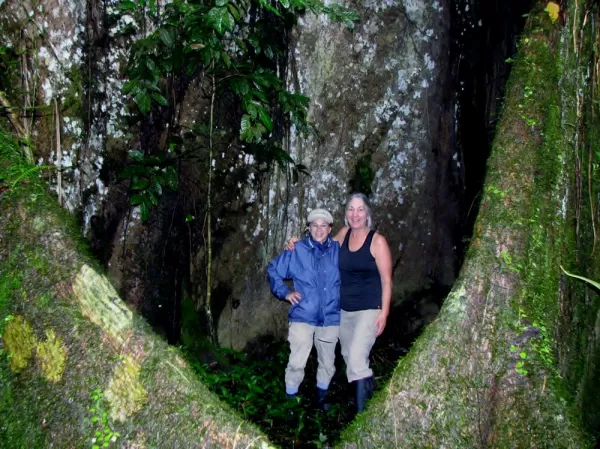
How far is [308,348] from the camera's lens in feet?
13.4

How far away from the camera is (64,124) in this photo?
390cm

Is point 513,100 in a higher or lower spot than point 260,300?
higher

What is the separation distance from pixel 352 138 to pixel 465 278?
2.81 meters

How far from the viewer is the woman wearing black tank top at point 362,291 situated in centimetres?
375

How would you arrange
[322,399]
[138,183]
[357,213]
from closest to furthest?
[357,213] → [138,183] → [322,399]

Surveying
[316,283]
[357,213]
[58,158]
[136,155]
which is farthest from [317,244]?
[58,158]

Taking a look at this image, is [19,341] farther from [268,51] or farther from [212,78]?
[268,51]

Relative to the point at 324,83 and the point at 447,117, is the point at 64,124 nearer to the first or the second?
the point at 324,83

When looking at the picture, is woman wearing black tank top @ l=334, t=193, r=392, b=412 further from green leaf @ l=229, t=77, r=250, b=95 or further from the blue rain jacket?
green leaf @ l=229, t=77, r=250, b=95

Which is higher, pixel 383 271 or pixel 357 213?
pixel 357 213

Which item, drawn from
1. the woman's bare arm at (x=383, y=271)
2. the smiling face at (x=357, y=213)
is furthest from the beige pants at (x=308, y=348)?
the smiling face at (x=357, y=213)

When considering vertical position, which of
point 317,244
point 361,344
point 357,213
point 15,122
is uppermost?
point 15,122

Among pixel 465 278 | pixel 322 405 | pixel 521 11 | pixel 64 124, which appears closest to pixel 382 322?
pixel 322 405

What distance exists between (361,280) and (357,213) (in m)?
0.50
